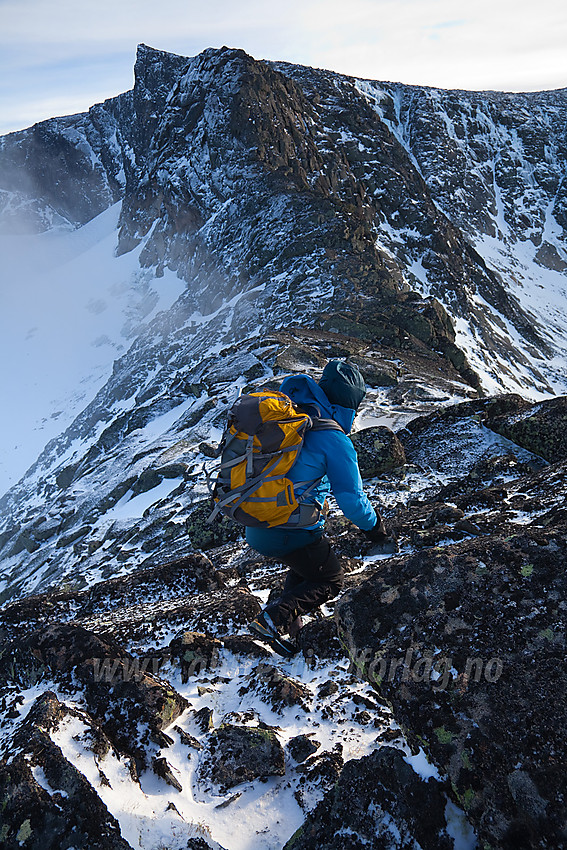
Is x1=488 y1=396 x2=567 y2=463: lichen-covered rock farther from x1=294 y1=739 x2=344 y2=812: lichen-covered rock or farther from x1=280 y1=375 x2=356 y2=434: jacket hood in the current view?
x1=294 y1=739 x2=344 y2=812: lichen-covered rock

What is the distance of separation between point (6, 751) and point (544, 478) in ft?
22.6

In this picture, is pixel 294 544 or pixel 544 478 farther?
pixel 544 478

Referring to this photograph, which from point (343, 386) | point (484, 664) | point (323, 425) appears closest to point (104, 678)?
point (323, 425)

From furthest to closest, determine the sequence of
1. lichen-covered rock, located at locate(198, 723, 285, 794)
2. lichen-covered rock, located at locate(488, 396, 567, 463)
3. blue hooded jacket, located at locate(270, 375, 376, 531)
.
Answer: lichen-covered rock, located at locate(488, 396, 567, 463) → blue hooded jacket, located at locate(270, 375, 376, 531) → lichen-covered rock, located at locate(198, 723, 285, 794)

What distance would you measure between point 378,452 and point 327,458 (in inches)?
314

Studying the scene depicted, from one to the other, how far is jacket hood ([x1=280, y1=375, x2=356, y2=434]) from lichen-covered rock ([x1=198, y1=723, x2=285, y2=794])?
101 inches

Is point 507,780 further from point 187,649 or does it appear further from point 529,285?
point 529,285

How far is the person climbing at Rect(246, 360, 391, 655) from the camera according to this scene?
180 inches

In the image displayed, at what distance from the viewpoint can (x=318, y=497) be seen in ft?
15.8

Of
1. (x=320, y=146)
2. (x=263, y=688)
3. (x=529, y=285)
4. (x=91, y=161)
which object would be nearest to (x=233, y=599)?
(x=263, y=688)

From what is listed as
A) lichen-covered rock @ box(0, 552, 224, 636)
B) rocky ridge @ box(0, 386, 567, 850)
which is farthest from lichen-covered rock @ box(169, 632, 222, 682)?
lichen-covered rock @ box(0, 552, 224, 636)

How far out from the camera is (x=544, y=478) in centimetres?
748

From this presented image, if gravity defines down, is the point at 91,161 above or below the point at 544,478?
above

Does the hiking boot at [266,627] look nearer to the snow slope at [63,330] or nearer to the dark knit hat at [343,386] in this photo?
the dark knit hat at [343,386]
